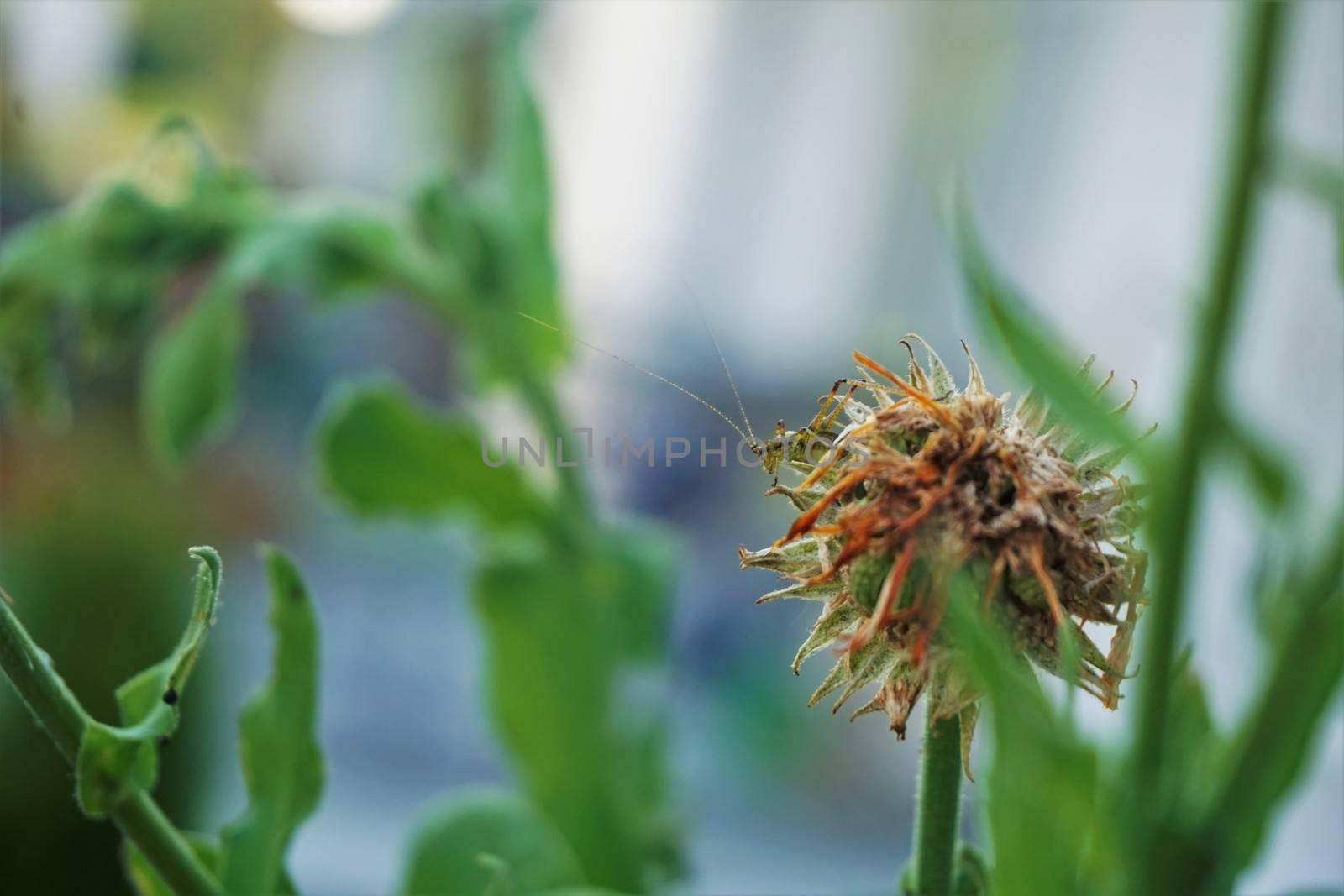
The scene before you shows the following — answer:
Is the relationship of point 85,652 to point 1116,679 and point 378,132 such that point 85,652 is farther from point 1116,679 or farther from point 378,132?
point 378,132

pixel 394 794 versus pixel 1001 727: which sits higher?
pixel 1001 727

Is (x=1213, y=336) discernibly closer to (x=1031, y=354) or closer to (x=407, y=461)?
(x=1031, y=354)

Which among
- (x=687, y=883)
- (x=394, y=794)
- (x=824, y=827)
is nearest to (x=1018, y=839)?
(x=687, y=883)

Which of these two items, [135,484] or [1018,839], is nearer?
[1018,839]

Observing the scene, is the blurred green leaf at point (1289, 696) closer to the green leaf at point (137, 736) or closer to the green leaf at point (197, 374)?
the green leaf at point (137, 736)

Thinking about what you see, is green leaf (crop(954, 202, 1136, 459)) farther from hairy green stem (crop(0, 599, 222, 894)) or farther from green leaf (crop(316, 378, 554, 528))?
green leaf (crop(316, 378, 554, 528))

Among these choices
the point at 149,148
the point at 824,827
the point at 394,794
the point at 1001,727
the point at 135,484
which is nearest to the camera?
the point at 1001,727

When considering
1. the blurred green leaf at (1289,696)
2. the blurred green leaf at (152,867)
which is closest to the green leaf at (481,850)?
the blurred green leaf at (152,867)

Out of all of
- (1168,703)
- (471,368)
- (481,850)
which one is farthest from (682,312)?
(1168,703)
